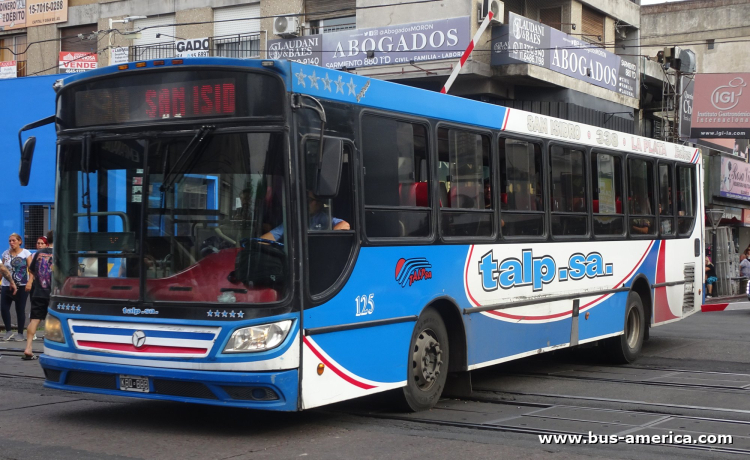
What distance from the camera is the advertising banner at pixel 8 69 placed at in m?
30.5

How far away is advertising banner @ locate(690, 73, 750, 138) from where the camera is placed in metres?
29.3

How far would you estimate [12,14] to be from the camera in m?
31.0

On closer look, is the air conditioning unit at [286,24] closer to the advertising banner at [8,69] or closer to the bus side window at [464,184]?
the advertising banner at [8,69]

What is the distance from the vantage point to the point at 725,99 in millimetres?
29688

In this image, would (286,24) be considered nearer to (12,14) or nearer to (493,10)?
(493,10)

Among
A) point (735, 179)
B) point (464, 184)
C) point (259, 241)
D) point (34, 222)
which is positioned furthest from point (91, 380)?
point (735, 179)

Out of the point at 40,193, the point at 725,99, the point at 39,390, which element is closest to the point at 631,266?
the point at 39,390

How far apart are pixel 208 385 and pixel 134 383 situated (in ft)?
2.29

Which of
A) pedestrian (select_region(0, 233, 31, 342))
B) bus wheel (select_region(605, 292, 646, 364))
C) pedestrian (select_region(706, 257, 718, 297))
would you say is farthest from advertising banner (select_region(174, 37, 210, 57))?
pedestrian (select_region(706, 257, 718, 297))

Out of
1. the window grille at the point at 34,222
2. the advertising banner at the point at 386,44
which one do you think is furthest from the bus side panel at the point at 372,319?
the window grille at the point at 34,222

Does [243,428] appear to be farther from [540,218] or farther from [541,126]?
[541,126]

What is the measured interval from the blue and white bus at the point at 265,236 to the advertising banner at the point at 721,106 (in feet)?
74.6

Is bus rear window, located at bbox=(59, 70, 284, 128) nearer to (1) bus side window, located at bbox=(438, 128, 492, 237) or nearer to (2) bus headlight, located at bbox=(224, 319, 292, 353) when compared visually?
(2) bus headlight, located at bbox=(224, 319, 292, 353)

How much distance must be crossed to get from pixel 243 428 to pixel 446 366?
2.08 m
